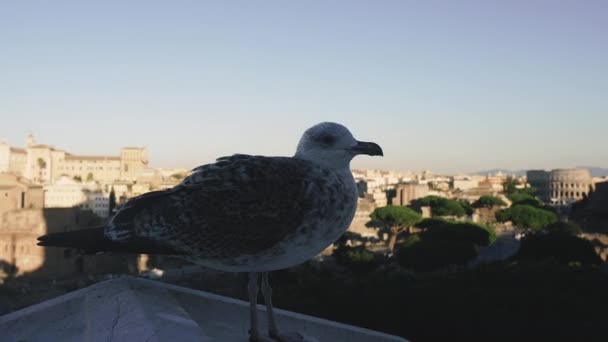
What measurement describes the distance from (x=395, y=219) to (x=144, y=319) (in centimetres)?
3904

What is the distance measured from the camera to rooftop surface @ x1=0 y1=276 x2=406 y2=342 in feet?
8.78

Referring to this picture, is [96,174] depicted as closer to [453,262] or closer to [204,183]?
[453,262]

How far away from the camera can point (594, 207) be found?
3975 cm

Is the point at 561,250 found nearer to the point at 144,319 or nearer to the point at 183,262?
the point at 144,319

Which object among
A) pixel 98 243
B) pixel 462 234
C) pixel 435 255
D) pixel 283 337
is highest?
pixel 98 243

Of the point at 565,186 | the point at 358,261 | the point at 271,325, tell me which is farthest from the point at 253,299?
the point at 565,186

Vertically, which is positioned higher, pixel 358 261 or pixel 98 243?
pixel 98 243

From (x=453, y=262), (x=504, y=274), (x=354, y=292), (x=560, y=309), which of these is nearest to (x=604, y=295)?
(x=560, y=309)

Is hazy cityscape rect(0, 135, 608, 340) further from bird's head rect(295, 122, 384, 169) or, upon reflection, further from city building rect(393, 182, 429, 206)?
bird's head rect(295, 122, 384, 169)

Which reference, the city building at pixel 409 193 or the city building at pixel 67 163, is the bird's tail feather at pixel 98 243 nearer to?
the city building at pixel 409 193

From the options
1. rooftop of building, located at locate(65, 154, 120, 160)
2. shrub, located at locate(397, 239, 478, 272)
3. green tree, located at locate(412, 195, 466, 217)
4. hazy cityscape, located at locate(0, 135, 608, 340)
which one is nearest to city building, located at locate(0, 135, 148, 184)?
rooftop of building, located at locate(65, 154, 120, 160)

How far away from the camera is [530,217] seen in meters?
38.7

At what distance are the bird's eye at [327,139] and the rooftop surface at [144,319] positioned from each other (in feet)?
3.76

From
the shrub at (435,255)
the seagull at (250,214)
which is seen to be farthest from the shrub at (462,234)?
the seagull at (250,214)
